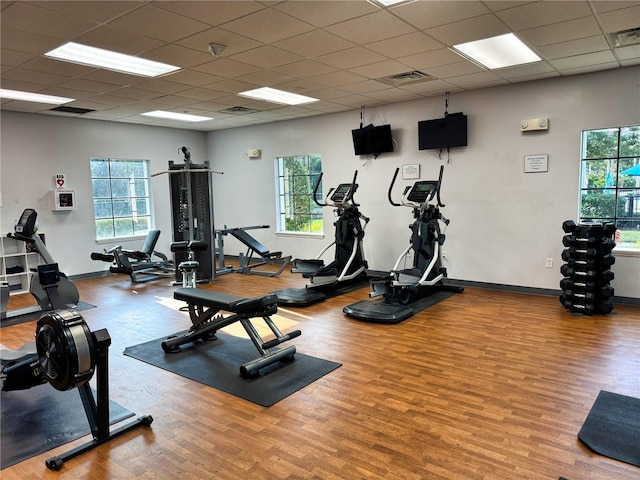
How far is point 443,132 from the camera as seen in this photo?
243 inches

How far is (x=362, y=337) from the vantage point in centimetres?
420

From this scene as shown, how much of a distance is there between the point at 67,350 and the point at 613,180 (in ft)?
19.1

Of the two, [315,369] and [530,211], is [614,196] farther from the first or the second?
[315,369]

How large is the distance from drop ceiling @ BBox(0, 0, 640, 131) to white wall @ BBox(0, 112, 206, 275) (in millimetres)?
880

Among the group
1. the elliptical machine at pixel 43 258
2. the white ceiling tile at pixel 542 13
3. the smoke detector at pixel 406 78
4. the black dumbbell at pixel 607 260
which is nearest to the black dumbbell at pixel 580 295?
the black dumbbell at pixel 607 260

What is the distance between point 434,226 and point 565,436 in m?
3.45

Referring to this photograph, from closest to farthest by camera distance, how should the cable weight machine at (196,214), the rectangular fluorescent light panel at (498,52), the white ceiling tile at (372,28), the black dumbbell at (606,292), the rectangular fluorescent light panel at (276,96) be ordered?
the white ceiling tile at (372,28)
the rectangular fluorescent light panel at (498,52)
the black dumbbell at (606,292)
the rectangular fluorescent light panel at (276,96)
the cable weight machine at (196,214)

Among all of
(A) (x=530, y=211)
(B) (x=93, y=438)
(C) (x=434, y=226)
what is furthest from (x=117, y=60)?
(A) (x=530, y=211)

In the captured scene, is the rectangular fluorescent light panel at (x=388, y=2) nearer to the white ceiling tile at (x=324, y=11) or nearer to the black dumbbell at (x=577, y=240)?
the white ceiling tile at (x=324, y=11)

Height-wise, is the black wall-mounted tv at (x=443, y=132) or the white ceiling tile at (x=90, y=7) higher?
the white ceiling tile at (x=90, y=7)

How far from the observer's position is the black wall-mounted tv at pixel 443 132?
19.9 ft

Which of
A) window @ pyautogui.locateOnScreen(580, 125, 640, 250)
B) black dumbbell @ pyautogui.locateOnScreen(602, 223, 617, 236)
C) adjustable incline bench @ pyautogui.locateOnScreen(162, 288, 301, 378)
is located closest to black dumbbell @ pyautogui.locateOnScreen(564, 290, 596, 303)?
black dumbbell @ pyautogui.locateOnScreen(602, 223, 617, 236)

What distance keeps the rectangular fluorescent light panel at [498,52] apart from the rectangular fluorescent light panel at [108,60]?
3.02 metres

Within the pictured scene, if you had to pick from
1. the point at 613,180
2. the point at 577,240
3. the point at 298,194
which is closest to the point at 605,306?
the point at 577,240
